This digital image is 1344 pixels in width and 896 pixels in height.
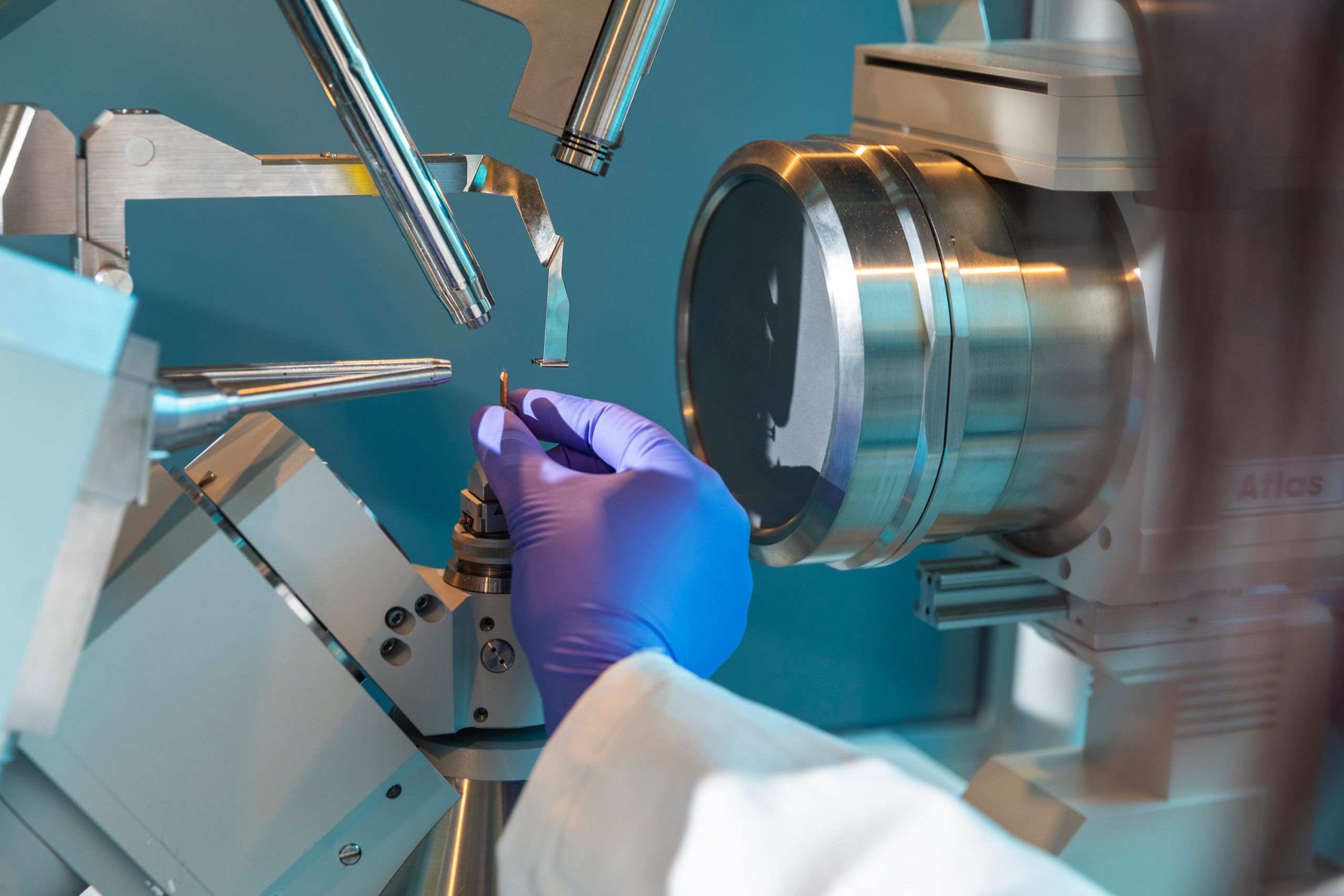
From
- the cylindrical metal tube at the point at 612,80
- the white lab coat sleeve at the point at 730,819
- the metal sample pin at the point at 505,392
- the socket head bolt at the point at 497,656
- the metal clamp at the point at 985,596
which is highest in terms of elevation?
the cylindrical metal tube at the point at 612,80

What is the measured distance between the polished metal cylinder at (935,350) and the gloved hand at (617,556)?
0.14m

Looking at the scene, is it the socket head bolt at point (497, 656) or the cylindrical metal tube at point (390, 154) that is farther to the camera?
the socket head bolt at point (497, 656)

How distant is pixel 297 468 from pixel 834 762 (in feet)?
1.29

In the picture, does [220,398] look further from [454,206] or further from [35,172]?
[454,206]

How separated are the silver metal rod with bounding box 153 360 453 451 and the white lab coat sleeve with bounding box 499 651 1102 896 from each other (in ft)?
0.76

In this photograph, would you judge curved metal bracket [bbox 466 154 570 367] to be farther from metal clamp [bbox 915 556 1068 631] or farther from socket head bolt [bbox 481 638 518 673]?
metal clamp [bbox 915 556 1068 631]

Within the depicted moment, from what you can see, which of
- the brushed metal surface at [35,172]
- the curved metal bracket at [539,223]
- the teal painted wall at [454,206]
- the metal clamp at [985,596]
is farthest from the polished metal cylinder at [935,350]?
the brushed metal surface at [35,172]

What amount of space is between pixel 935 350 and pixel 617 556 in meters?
0.31

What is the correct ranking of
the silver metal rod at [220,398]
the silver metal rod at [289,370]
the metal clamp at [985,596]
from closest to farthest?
the silver metal rod at [220,398]
the silver metal rod at [289,370]
the metal clamp at [985,596]

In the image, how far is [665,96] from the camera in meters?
1.26

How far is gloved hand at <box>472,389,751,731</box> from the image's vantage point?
64cm

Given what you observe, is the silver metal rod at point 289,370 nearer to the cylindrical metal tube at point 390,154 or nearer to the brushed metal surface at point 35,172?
the cylindrical metal tube at point 390,154

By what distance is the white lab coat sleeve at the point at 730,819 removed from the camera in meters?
0.42

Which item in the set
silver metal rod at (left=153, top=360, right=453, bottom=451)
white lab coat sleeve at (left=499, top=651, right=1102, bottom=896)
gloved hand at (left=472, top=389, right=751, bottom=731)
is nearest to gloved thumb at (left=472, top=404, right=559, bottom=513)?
gloved hand at (left=472, top=389, right=751, bottom=731)
